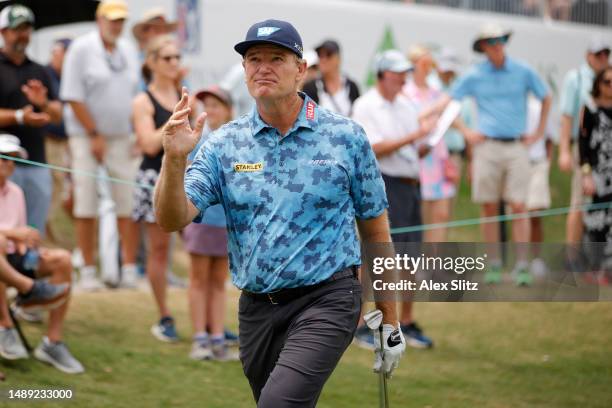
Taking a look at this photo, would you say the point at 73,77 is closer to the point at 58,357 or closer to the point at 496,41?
Answer: the point at 58,357

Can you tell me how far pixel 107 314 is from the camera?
371 inches

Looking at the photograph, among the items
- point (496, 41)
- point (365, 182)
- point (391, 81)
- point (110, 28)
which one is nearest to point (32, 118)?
point (110, 28)

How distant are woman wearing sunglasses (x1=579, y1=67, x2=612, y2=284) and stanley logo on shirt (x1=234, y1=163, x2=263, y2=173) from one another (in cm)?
637

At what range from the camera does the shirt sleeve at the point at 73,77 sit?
32.9 feet

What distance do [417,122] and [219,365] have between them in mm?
2754

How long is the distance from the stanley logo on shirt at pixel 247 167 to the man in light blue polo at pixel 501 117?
6498 mm

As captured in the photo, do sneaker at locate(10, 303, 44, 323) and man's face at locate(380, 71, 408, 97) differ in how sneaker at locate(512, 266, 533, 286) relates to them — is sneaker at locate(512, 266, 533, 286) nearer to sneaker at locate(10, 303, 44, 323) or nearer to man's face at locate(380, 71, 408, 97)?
man's face at locate(380, 71, 408, 97)

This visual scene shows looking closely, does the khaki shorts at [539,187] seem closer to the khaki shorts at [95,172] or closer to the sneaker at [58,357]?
the khaki shorts at [95,172]

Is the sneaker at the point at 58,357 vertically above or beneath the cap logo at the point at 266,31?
beneath

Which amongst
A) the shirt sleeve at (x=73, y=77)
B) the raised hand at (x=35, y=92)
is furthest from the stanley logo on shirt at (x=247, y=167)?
the shirt sleeve at (x=73, y=77)

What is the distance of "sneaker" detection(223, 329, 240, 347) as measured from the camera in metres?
8.92

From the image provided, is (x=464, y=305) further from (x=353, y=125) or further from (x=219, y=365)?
(x=353, y=125)

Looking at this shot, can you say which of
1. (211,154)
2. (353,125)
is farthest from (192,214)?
(353,125)

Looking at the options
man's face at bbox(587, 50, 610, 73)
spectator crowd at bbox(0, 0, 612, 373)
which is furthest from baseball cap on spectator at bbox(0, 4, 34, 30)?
man's face at bbox(587, 50, 610, 73)
